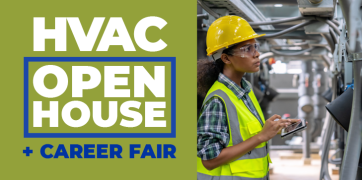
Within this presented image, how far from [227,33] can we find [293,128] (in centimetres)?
51

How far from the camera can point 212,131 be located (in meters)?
1.65

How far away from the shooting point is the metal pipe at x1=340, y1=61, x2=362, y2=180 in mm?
1569

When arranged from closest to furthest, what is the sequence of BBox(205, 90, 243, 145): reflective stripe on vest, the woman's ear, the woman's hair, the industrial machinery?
the industrial machinery, BBox(205, 90, 243, 145): reflective stripe on vest, the woman's ear, the woman's hair

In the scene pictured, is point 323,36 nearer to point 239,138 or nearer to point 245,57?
point 245,57

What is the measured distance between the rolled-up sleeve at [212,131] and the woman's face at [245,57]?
7.7 inches

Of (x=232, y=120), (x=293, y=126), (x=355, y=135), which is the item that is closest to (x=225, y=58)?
(x=232, y=120)

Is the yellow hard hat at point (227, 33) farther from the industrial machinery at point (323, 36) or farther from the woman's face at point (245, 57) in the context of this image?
the industrial machinery at point (323, 36)

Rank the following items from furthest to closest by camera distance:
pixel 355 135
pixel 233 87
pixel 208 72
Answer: pixel 208 72 < pixel 233 87 < pixel 355 135

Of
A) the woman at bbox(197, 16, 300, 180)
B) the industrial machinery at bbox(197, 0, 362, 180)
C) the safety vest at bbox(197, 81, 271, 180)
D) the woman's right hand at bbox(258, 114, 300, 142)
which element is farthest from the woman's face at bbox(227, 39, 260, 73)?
the industrial machinery at bbox(197, 0, 362, 180)

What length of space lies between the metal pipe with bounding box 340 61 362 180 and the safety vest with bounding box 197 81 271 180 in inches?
13.5

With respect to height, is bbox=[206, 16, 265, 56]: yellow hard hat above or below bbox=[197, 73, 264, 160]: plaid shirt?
above

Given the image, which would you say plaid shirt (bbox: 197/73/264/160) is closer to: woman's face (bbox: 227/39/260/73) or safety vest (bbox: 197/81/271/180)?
safety vest (bbox: 197/81/271/180)

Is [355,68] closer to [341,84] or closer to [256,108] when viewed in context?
[256,108]

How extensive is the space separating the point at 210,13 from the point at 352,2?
1197mm
